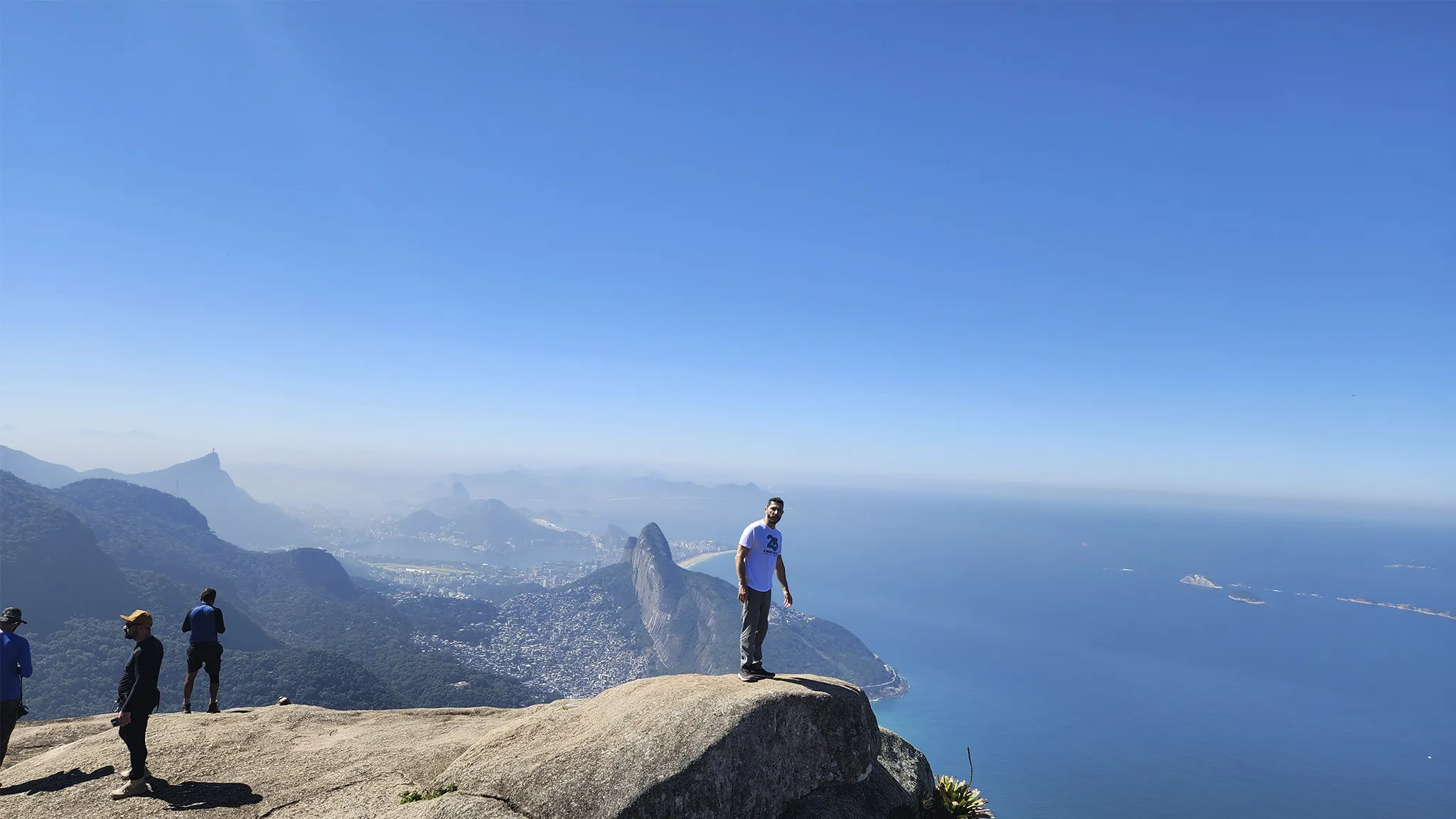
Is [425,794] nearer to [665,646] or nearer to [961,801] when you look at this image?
[961,801]

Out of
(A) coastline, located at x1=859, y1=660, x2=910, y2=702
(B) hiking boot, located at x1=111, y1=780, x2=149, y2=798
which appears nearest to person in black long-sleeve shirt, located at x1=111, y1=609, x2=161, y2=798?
(B) hiking boot, located at x1=111, y1=780, x2=149, y2=798

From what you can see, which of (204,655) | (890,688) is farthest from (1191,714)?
(204,655)

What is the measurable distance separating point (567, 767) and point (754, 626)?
12.1 feet

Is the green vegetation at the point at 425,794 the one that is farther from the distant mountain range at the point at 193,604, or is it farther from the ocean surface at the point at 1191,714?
the distant mountain range at the point at 193,604

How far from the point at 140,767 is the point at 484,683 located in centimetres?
11004

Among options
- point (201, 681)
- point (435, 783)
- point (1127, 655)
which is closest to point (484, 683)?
point (201, 681)

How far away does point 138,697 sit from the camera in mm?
8781

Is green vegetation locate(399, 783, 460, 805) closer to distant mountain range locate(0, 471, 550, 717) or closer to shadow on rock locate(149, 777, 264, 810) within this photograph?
shadow on rock locate(149, 777, 264, 810)

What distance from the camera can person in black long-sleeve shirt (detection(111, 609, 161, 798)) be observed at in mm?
8789

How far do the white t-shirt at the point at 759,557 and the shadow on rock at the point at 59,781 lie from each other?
1113cm

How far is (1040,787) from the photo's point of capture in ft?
301

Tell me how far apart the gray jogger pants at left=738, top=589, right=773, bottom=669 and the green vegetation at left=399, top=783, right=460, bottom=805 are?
15.0 feet

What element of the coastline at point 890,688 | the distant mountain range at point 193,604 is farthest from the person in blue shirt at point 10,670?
the coastline at point 890,688

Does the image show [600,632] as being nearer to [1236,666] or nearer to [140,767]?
[1236,666]
